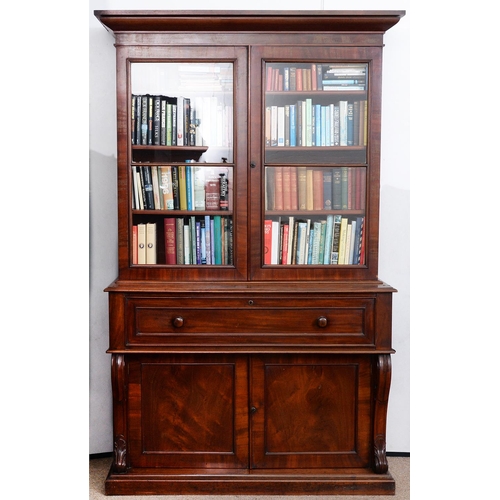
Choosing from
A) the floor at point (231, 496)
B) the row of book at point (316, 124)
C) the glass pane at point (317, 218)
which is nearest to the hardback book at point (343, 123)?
the row of book at point (316, 124)

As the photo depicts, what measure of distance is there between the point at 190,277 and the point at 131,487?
955 millimetres

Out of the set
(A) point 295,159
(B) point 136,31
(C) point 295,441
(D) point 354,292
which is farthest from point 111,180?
(C) point 295,441

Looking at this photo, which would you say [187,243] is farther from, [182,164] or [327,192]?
[327,192]

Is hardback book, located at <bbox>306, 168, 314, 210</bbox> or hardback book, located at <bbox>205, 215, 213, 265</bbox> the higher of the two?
hardback book, located at <bbox>306, 168, 314, 210</bbox>

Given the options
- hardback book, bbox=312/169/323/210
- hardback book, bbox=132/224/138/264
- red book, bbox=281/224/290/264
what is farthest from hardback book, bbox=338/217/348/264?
hardback book, bbox=132/224/138/264

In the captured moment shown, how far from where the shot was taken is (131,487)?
239 centimetres

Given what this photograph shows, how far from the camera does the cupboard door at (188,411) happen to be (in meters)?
2.40

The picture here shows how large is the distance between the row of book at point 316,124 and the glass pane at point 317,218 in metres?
0.12

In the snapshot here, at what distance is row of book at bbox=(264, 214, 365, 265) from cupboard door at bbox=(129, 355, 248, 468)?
20.4 inches

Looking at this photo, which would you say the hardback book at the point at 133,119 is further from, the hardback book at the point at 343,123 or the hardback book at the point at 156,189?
the hardback book at the point at 343,123

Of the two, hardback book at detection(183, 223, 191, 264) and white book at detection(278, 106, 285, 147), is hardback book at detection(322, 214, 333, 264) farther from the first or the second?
hardback book at detection(183, 223, 191, 264)

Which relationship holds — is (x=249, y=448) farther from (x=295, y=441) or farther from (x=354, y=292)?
(x=354, y=292)

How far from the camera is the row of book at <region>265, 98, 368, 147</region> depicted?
2428 millimetres

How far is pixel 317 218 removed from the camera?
8.14 feet
